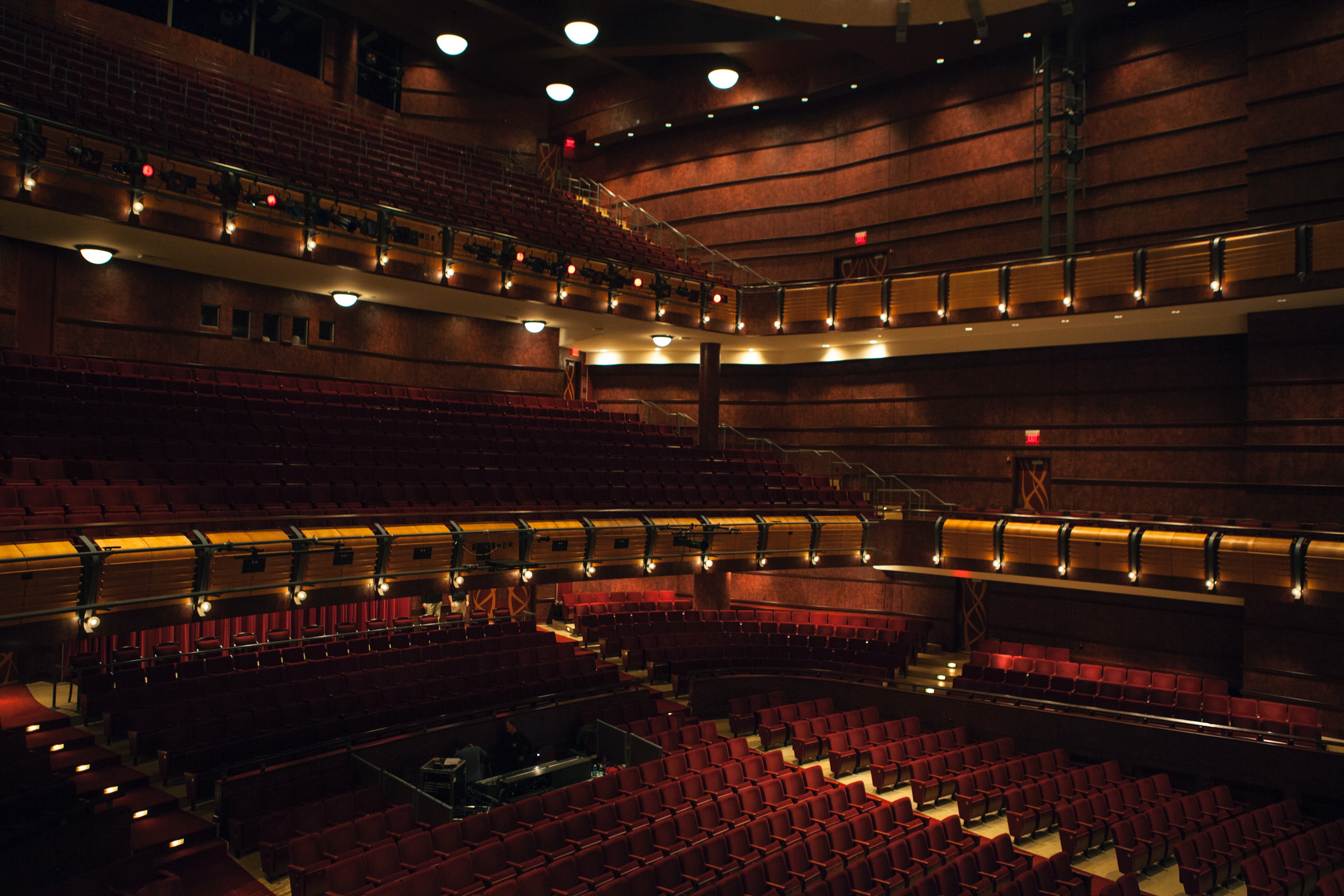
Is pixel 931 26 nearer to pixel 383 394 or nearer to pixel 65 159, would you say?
pixel 383 394

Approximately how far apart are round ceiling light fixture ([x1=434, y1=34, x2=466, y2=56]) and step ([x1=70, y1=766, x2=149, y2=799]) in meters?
10.6

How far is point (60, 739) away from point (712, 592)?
788 centimetres

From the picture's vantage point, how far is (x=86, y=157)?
26.2 ft

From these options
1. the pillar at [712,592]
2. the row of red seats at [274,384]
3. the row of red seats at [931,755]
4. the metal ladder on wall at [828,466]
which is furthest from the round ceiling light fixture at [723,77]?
the row of red seats at [931,755]

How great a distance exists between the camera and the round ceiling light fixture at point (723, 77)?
13.1m

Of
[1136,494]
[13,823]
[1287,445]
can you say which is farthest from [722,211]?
[13,823]

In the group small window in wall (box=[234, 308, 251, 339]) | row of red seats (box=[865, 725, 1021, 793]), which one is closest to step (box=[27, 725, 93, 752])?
small window in wall (box=[234, 308, 251, 339])

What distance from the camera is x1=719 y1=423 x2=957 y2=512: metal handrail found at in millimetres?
12930

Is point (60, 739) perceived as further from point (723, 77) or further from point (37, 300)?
point (723, 77)

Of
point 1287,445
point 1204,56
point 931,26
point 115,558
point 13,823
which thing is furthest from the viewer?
point 931,26

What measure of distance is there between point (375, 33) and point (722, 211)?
6250mm

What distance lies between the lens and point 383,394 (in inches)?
456

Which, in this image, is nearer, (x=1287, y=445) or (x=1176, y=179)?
(x=1287, y=445)

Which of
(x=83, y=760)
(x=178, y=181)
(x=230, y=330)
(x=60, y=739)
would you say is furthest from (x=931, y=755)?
(x=230, y=330)
